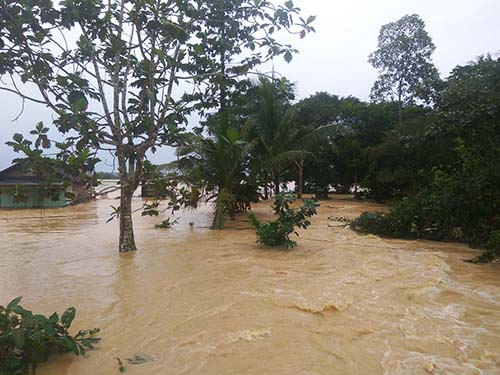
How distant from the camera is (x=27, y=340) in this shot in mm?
2389

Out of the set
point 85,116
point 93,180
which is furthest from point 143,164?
point 85,116

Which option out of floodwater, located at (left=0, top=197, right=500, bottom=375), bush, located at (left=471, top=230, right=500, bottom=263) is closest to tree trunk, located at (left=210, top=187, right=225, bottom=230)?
floodwater, located at (left=0, top=197, right=500, bottom=375)

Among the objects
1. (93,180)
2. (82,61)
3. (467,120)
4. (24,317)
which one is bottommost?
(24,317)

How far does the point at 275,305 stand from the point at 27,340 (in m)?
2.10

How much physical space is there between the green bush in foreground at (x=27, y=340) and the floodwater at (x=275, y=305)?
0.41 ft

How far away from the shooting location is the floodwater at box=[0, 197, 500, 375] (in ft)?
8.58

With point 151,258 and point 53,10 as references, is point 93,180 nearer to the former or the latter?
point 151,258

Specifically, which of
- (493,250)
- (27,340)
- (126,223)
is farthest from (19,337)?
(493,250)

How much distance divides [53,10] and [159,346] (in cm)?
484

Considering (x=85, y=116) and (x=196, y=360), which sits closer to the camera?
(x=196, y=360)

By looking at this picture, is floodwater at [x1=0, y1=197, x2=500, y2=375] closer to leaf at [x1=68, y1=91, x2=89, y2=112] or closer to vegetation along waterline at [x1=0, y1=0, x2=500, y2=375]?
vegetation along waterline at [x1=0, y1=0, x2=500, y2=375]

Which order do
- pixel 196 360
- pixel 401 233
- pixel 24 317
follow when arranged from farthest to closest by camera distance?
pixel 401 233, pixel 196 360, pixel 24 317

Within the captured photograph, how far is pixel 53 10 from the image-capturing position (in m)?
5.27

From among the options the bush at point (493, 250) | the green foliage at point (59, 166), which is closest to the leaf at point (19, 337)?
the green foliage at point (59, 166)
